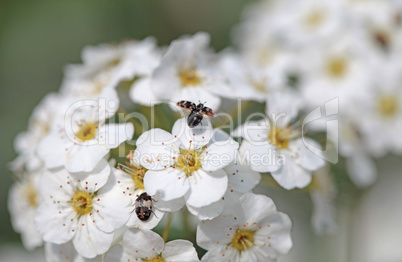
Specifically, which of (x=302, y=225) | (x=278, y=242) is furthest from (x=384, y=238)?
(x=278, y=242)

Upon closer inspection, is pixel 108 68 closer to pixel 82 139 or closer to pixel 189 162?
pixel 82 139

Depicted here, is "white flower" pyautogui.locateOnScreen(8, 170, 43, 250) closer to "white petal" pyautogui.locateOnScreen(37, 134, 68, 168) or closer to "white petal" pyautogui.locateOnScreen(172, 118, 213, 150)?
"white petal" pyautogui.locateOnScreen(37, 134, 68, 168)

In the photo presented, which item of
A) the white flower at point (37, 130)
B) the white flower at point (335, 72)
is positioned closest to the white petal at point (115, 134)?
the white flower at point (37, 130)

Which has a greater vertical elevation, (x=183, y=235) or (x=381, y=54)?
(x=381, y=54)

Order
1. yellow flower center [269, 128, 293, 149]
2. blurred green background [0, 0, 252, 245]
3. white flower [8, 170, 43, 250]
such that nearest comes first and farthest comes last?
yellow flower center [269, 128, 293, 149] → white flower [8, 170, 43, 250] → blurred green background [0, 0, 252, 245]

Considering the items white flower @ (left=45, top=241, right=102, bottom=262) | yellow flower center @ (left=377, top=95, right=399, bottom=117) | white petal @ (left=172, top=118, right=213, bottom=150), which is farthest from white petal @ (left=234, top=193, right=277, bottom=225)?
yellow flower center @ (left=377, top=95, right=399, bottom=117)

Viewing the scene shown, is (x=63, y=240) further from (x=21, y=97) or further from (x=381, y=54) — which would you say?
(x=21, y=97)

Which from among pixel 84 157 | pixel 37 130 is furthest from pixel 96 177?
pixel 37 130
